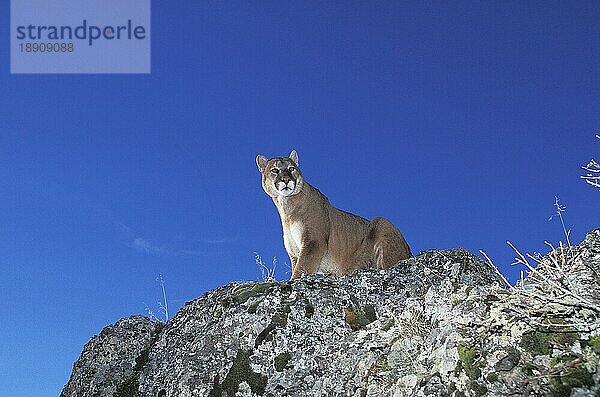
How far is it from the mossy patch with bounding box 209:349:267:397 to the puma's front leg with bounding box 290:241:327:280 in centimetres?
337

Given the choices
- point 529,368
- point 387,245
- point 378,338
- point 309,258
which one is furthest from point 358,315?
point 529,368

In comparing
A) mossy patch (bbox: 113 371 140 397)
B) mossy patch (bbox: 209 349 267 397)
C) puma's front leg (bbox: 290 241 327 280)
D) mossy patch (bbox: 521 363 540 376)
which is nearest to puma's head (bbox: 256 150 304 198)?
→ puma's front leg (bbox: 290 241 327 280)

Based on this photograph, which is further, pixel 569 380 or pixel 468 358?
pixel 468 358

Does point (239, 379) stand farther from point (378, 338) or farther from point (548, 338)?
point (548, 338)

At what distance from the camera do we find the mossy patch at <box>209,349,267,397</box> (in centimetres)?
877

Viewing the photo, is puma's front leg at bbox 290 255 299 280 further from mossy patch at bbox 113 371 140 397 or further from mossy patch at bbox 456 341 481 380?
mossy patch at bbox 456 341 481 380

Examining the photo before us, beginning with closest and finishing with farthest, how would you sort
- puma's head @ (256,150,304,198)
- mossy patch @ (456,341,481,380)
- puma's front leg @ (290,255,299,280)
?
mossy patch @ (456,341,481,380)
puma's front leg @ (290,255,299,280)
puma's head @ (256,150,304,198)

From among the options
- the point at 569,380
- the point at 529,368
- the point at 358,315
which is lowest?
the point at 569,380

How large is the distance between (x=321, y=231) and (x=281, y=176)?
1.40m

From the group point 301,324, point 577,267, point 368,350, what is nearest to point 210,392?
point 301,324

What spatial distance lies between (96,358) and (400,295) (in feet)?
17.3

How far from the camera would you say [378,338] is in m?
7.25

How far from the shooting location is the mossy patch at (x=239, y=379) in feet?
28.8

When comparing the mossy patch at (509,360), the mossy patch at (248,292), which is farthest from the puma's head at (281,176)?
the mossy patch at (509,360)
